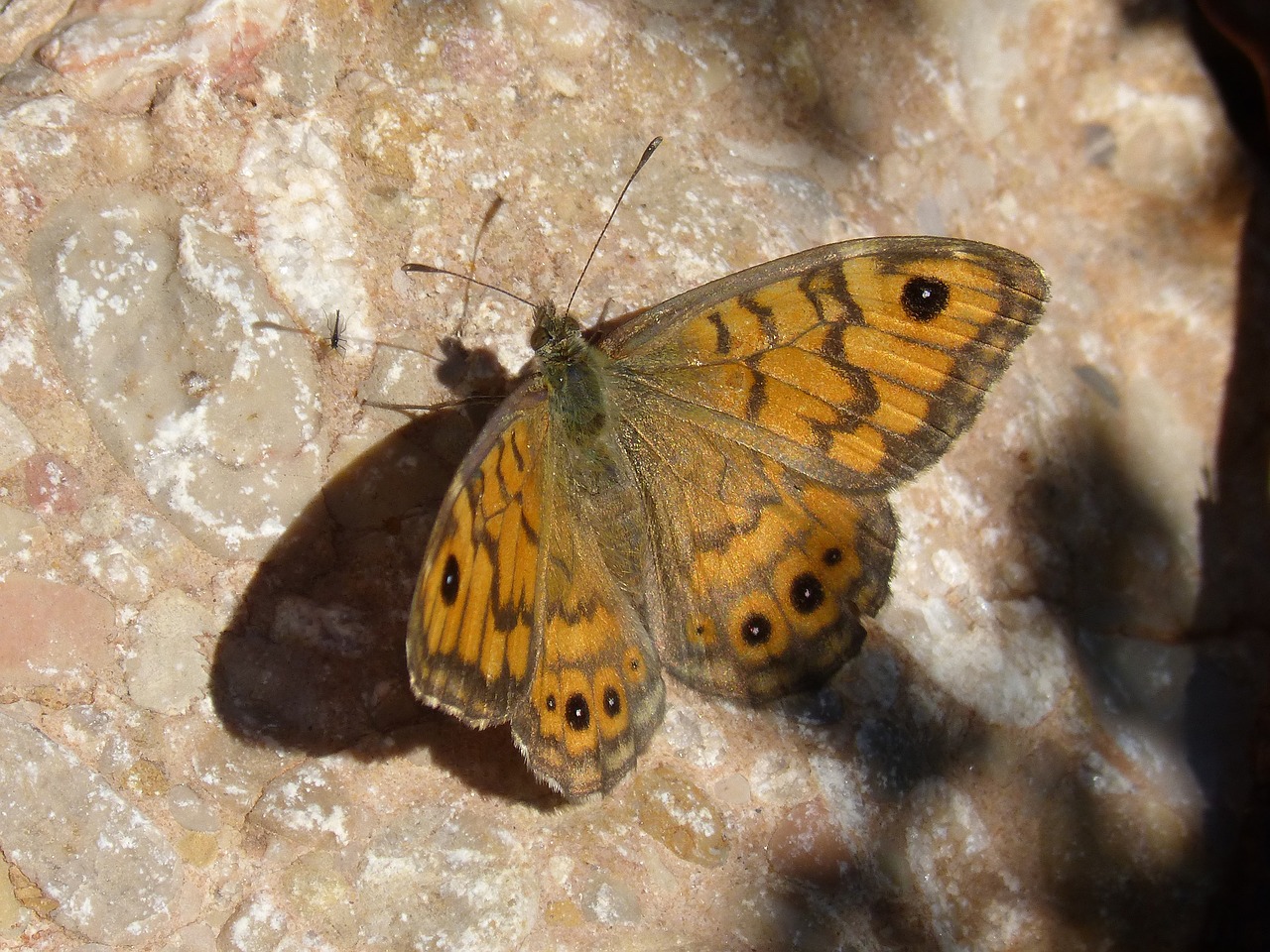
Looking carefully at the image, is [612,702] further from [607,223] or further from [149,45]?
[149,45]

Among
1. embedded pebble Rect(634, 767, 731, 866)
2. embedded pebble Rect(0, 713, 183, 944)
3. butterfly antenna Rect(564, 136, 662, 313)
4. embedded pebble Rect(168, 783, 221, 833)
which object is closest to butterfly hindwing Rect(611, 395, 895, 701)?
embedded pebble Rect(634, 767, 731, 866)

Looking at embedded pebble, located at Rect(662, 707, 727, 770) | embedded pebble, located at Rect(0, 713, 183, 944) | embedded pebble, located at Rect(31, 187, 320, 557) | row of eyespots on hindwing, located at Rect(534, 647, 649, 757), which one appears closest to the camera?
embedded pebble, located at Rect(0, 713, 183, 944)

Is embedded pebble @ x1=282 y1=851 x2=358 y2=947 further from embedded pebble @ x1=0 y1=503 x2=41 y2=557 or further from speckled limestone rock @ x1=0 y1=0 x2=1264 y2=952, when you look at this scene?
embedded pebble @ x1=0 y1=503 x2=41 y2=557

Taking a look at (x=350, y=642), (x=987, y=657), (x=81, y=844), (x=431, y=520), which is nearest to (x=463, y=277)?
(x=431, y=520)

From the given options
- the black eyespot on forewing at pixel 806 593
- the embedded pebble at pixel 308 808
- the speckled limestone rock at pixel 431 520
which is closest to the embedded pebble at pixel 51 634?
the speckled limestone rock at pixel 431 520

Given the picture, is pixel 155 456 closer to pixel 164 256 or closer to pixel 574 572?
pixel 164 256

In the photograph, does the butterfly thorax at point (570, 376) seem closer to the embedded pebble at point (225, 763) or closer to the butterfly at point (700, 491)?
the butterfly at point (700, 491)

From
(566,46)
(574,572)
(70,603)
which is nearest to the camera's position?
(70,603)

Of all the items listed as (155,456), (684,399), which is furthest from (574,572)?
(155,456)
